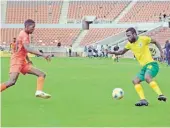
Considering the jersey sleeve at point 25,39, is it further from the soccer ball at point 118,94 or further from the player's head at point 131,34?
the soccer ball at point 118,94

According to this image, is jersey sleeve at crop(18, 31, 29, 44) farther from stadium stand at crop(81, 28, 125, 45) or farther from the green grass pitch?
stadium stand at crop(81, 28, 125, 45)

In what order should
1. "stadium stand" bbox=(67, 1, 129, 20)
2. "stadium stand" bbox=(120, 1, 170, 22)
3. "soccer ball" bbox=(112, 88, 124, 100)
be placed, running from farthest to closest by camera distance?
"stadium stand" bbox=(67, 1, 129, 20)
"stadium stand" bbox=(120, 1, 170, 22)
"soccer ball" bbox=(112, 88, 124, 100)

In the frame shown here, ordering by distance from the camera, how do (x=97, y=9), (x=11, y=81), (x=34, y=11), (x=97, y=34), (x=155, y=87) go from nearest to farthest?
(x=11, y=81) → (x=155, y=87) → (x=97, y=34) → (x=97, y=9) → (x=34, y=11)

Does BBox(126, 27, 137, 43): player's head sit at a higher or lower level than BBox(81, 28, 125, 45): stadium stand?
lower

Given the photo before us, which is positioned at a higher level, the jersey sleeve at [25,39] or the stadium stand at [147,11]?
the stadium stand at [147,11]

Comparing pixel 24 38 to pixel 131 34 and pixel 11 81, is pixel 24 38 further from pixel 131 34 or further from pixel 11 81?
pixel 131 34

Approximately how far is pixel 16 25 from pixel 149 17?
18.4 meters

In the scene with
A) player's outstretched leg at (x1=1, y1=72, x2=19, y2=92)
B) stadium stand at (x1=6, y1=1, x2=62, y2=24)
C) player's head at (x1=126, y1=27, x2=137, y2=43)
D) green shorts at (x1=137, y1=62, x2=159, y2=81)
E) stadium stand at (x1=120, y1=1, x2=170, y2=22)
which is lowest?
player's outstretched leg at (x1=1, y1=72, x2=19, y2=92)

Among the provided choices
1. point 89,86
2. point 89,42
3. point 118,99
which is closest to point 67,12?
point 89,42

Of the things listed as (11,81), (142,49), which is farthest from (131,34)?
(11,81)

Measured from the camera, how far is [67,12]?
73.4m

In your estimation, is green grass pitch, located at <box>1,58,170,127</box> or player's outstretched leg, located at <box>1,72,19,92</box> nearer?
green grass pitch, located at <box>1,58,170,127</box>

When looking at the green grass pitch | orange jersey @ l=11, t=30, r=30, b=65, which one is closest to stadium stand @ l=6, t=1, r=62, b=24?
the green grass pitch

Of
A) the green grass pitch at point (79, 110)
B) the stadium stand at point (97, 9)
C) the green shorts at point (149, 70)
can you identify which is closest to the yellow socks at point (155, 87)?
the green shorts at point (149, 70)
